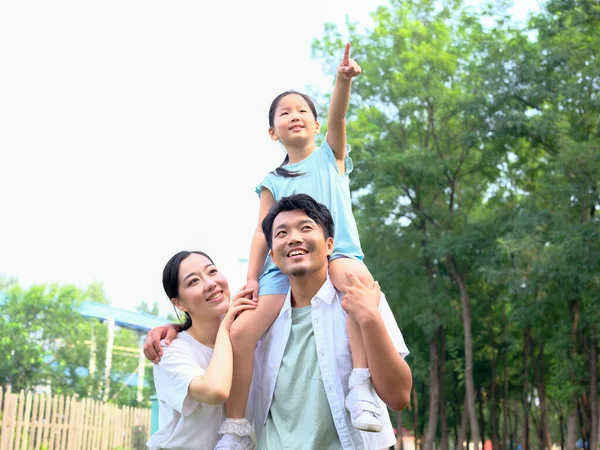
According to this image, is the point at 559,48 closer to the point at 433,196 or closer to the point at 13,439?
the point at 433,196

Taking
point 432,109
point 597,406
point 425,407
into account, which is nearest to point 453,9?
point 432,109

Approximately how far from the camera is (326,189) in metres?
4.20

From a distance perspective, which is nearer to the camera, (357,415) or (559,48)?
(357,415)

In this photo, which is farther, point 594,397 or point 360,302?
point 594,397

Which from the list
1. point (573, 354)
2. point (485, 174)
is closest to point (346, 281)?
point (573, 354)

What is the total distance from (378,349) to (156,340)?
1.28 metres

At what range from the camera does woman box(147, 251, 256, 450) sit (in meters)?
3.66

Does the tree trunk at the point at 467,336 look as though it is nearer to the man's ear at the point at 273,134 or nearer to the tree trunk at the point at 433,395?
A: the tree trunk at the point at 433,395

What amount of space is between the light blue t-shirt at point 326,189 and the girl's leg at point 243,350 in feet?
0.95

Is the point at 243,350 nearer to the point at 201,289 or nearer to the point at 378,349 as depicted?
the point at 201,289

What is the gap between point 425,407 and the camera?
31.5 metres

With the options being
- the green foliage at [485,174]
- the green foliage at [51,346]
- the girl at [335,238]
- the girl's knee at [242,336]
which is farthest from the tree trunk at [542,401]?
the girl's knee at [242,336]

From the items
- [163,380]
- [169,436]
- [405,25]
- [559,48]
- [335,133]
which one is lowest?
[169,436]

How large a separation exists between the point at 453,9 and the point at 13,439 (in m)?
19.6
